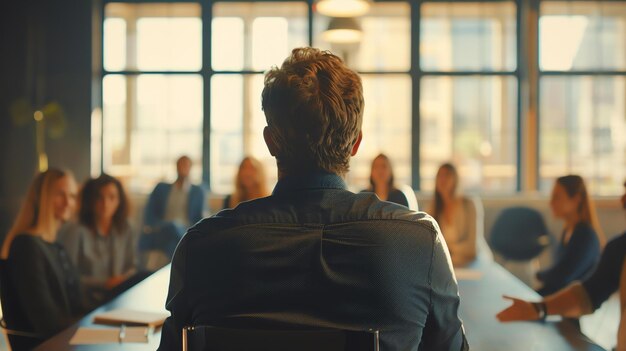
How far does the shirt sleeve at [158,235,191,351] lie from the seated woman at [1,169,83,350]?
171 centimetres

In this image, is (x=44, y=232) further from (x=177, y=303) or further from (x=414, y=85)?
(x=414, y=85)

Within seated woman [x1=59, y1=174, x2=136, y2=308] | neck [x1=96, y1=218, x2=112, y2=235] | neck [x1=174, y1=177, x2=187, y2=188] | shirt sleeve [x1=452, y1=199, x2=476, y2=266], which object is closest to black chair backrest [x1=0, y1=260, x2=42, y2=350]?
seated woman [x1=59, y1=174, x2=136, y2=308]

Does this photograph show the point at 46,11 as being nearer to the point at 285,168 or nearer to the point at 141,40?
the point at 141,40

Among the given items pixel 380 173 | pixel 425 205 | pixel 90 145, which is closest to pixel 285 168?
pixel 380 173

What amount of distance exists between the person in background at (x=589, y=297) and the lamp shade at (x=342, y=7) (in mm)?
2647

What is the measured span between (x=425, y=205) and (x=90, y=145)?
3806mm

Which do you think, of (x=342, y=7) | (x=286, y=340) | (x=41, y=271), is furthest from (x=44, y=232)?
(x=342, y=7)

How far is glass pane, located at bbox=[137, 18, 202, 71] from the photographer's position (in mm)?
8938

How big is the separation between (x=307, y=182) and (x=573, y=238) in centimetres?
314

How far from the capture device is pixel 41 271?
10.7 feet

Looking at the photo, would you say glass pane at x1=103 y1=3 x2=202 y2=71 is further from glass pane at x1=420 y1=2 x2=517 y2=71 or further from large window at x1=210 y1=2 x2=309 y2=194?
glass pane at x1=420 y1=2 x2=517 y2=71

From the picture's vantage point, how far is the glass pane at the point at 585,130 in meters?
8.86

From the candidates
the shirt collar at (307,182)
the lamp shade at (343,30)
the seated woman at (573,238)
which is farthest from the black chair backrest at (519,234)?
Answer: the shirt collar at (307,182)

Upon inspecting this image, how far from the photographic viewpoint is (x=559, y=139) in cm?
892
